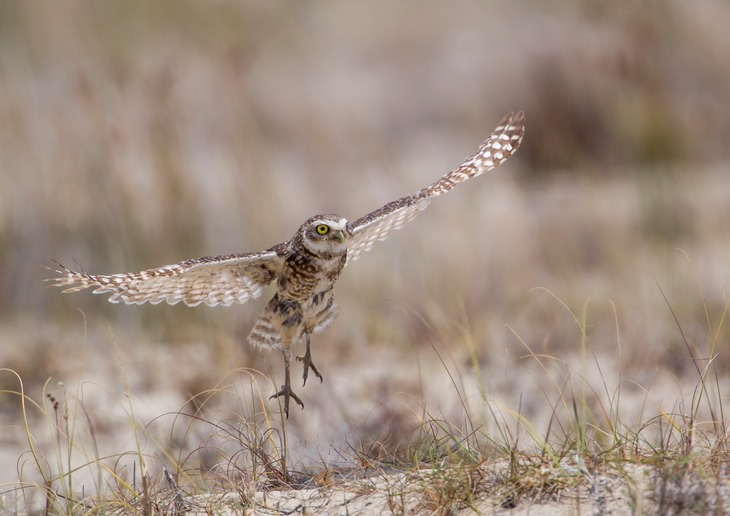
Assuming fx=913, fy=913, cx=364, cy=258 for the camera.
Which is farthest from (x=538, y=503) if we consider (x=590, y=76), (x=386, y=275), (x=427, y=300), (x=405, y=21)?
(x=405, y=21)

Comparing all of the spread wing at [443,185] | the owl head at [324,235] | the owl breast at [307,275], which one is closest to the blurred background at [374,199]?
the spread wing at [443,185]

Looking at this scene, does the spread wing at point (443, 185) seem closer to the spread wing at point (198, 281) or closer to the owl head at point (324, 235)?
the owl head at point (324, 235)

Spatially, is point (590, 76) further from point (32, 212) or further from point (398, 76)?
point (32, 212)

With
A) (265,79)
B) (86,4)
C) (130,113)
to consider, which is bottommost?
(130,113)

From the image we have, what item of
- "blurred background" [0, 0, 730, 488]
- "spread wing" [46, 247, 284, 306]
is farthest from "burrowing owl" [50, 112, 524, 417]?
"blurred background" [0, 0, 730, 488]

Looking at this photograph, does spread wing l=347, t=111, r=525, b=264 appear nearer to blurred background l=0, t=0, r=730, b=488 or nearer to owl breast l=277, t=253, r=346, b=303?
owl breast l=277, t=253, r=346, b=303
